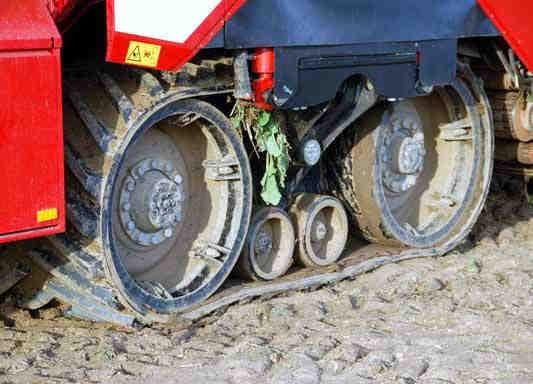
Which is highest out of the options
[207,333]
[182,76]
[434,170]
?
[182,76]

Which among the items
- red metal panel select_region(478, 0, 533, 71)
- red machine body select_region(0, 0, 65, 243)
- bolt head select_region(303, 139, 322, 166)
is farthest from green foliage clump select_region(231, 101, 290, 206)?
red metal panel select_region(478, 0, 533, 71)

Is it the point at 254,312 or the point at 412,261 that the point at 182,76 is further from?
the point at 412,261

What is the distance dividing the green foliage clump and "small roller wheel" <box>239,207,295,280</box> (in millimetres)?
117

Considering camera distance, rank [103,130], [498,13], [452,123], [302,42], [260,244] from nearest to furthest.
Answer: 1. [103,130]
2. [302,42]
3. [260,244]
4. [498,13]
5. [452,123]

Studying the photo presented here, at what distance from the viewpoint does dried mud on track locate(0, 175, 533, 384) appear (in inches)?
187

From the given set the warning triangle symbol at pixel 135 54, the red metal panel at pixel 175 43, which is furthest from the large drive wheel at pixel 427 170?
the warning triangle symbol at pixel 135 54

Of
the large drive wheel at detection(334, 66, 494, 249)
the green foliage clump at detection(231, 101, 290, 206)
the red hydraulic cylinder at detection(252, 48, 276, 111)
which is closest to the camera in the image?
the red hydraulic cylinder at detection(252, 48, 276, 111)

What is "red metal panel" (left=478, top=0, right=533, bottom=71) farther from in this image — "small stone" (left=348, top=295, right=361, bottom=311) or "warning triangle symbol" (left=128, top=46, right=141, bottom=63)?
"warning triangle symbol" (left=128, top=46, right=141, bottom=63)

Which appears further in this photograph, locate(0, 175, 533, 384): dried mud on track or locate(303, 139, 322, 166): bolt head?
locate(303, 139, 322, 166): bolt head

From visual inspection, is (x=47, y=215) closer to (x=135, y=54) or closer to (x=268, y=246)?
(x=135, y=54)

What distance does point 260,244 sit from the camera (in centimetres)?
596

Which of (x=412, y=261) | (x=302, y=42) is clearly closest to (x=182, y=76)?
(x=302, y=42)

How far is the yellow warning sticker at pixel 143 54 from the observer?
4773 millimetres

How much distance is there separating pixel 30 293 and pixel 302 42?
5.71ft
